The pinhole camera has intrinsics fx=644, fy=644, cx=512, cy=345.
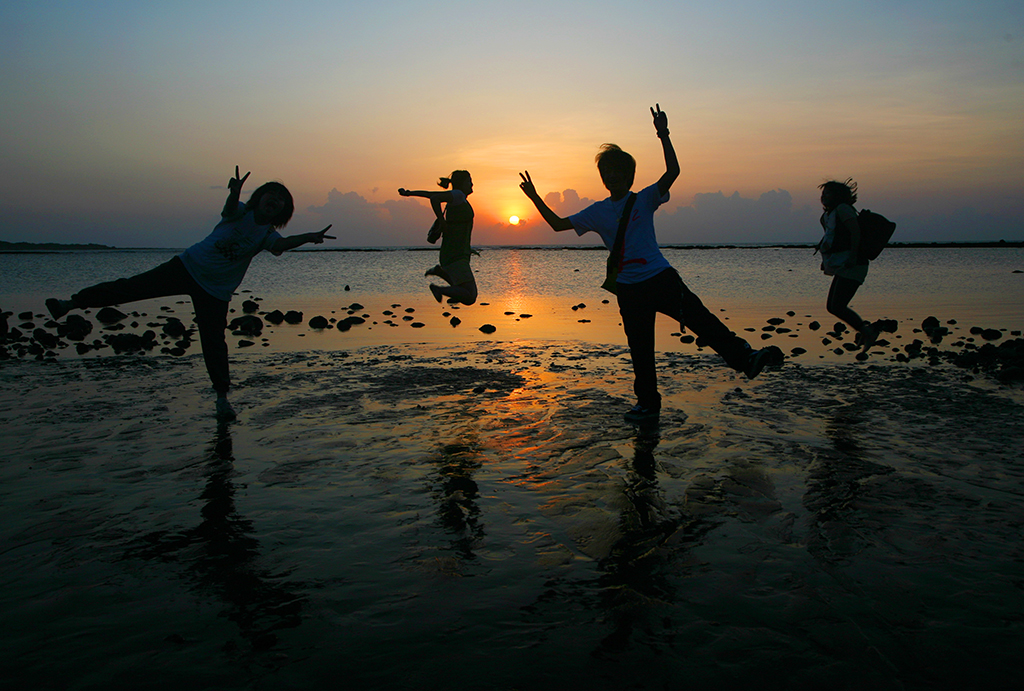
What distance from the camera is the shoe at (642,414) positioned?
630cm

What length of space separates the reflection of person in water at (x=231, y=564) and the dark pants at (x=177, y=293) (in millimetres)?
2675

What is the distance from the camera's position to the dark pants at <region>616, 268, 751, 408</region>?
6.36 meters

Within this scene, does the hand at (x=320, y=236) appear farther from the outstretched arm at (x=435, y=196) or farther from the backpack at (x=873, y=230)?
the backpack at (x=873, y=230)

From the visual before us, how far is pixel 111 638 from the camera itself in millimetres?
2697

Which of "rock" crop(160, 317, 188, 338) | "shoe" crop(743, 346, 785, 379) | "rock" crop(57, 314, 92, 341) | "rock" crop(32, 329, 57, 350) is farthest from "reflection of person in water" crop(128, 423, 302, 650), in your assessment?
"rock" crop(57, 314, 92, 341)

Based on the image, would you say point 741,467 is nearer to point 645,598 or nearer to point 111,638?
point 645,598

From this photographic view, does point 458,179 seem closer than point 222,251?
No

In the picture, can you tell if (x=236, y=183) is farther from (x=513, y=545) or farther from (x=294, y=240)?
(x=513, y=545)

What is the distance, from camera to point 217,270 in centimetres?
667

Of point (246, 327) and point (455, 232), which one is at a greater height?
point (455, 232)

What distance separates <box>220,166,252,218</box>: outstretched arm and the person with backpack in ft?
21.5

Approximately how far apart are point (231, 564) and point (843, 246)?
7.23 meters

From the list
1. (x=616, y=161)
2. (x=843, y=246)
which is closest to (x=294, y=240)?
(x=616, y=161)

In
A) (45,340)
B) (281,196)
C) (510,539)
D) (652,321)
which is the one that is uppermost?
(281,196)
